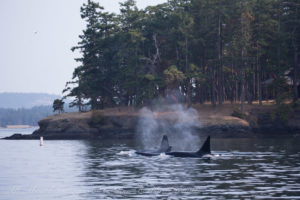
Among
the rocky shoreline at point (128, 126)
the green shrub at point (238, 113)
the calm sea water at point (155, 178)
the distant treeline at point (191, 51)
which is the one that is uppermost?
the distant treeline at point (191, 51)

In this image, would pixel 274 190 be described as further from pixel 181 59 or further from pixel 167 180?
pixel 181 59

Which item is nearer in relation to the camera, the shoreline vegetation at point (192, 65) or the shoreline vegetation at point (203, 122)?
the shoreline vegetation at point (203, 122)

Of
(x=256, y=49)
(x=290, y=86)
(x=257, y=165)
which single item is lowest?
(x=257, y=165)

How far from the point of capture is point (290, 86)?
9981 centimetres

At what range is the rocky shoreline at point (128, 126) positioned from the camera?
88188 millimetres

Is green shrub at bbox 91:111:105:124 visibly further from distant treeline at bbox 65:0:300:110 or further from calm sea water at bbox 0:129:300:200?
calm sea water at bbox 0:129:300:200

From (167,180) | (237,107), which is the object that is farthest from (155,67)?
(167,180)

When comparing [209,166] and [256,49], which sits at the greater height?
[256,49]

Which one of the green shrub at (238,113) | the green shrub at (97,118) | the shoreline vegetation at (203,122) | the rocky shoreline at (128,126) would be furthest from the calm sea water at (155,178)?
the green shrub at (97,118)

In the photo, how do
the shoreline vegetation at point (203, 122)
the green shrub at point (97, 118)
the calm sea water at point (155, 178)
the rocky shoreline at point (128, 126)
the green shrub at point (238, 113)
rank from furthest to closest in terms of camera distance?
the green shrub at point (97, 118) < the green shrub at point (238, 113) < the shoreline vegetation at point (203, 122) < the rocky shoreline at point (128, 126) < the calm sea water at point (155, 178)

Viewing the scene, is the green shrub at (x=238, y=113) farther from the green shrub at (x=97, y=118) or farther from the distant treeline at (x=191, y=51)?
the green shrub at (x=97, y=118)

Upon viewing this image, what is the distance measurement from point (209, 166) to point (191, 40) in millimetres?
65173

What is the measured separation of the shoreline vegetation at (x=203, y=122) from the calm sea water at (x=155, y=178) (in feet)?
141

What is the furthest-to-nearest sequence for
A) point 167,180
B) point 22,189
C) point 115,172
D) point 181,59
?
1. point 181,59
2. point 115,172
3. point 167,180
4. point 22,189
